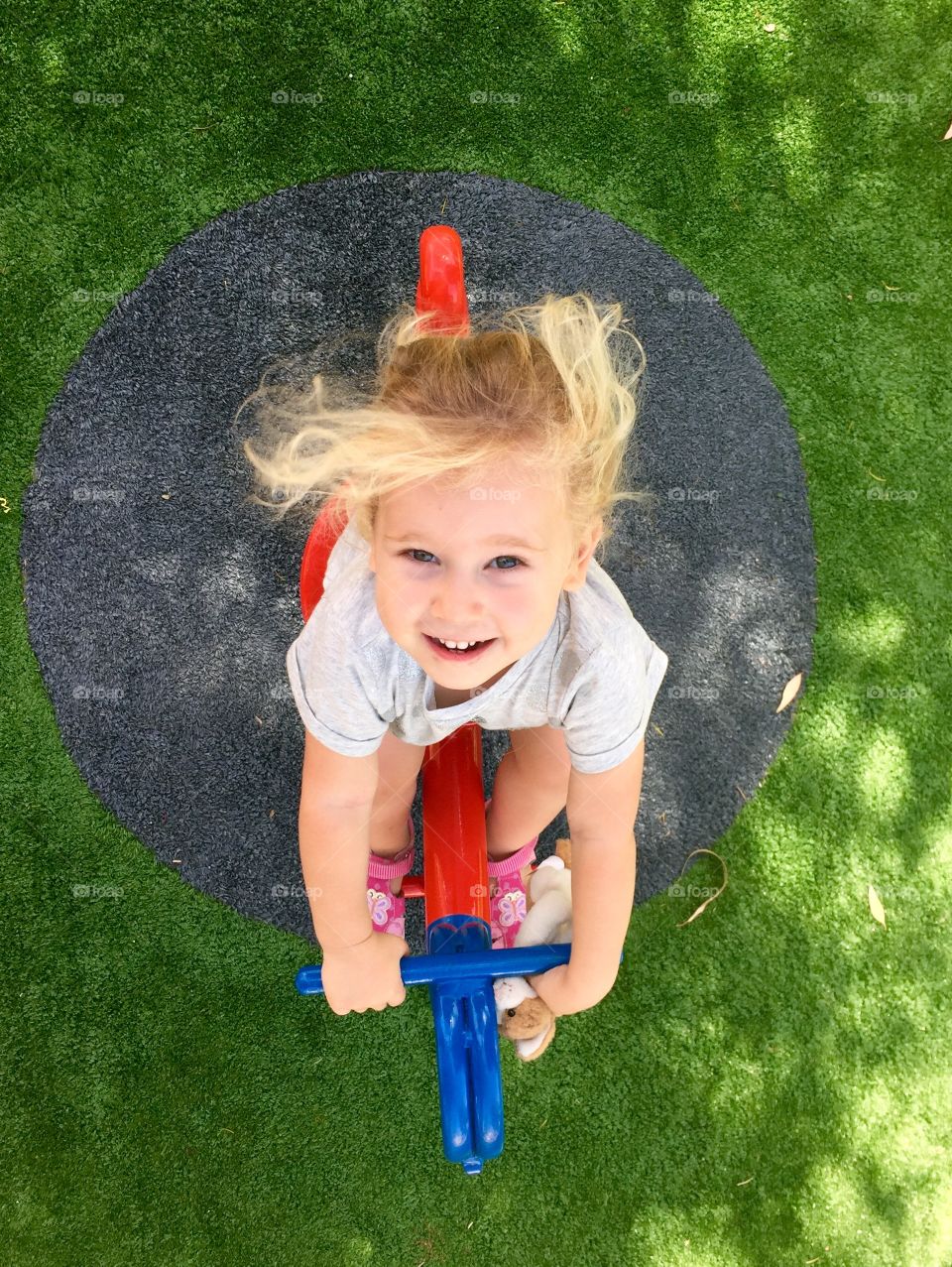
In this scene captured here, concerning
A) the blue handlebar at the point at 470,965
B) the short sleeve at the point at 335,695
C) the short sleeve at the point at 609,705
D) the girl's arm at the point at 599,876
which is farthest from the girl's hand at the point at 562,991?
the short sleeve at the point at 335,695

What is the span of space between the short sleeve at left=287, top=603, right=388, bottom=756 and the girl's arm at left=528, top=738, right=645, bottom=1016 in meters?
0.37

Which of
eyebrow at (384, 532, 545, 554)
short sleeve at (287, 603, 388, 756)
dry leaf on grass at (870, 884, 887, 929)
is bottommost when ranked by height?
dry leaf on grass at (870, 884, 887, 929)

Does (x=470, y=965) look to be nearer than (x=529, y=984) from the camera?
Yes

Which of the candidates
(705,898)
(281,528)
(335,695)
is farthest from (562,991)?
(281,528)

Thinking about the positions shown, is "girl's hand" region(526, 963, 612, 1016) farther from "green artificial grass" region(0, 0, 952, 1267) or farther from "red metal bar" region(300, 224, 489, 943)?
"green artificial grass" region(0, 0, 952, 1267)

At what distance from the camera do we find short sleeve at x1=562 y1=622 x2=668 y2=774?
4.93ft

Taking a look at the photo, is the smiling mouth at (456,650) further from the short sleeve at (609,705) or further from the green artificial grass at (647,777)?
the green artificial grass at (647,777)

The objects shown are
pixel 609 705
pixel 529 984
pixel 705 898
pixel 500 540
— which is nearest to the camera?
pixel 500 540

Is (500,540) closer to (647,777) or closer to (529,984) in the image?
(529,984)

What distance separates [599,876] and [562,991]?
0.21 meters

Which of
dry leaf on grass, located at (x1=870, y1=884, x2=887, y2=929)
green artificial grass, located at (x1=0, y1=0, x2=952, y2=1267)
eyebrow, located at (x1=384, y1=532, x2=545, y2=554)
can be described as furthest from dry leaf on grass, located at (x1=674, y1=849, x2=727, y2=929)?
eyebrow, located at (x1=384, y1=532, x2=545, y2=554)

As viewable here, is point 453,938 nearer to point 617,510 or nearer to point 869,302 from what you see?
point 617,510

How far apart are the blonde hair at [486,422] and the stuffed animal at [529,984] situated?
27.2 inches

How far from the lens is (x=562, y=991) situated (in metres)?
1.58
